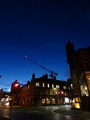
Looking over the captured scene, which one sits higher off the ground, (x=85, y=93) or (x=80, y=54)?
(x=80, y=54)

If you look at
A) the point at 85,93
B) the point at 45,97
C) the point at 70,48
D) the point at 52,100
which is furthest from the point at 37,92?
the point at 85,93

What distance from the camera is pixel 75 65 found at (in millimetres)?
27766

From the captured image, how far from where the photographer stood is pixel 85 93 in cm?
2420

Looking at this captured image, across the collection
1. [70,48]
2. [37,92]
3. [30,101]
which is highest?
[70,48]

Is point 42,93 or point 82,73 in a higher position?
point 82,73

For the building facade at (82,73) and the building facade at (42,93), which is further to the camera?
the building facade at (42,93)

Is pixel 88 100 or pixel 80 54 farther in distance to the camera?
pixel 80 54

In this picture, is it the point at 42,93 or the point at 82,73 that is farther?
the point at 42,93

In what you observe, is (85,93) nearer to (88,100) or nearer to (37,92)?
(88,100)

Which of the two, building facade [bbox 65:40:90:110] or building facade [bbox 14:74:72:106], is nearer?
building facade [bbox 65:40:90:110]

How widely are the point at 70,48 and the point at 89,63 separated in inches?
346

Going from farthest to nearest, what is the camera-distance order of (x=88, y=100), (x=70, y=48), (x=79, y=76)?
(x=70, y=48), (x=79, y=76), (x=88, y=100)

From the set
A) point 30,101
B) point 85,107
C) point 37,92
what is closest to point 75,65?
point 85,107

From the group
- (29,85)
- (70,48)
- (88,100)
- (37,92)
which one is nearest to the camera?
(88,100)
